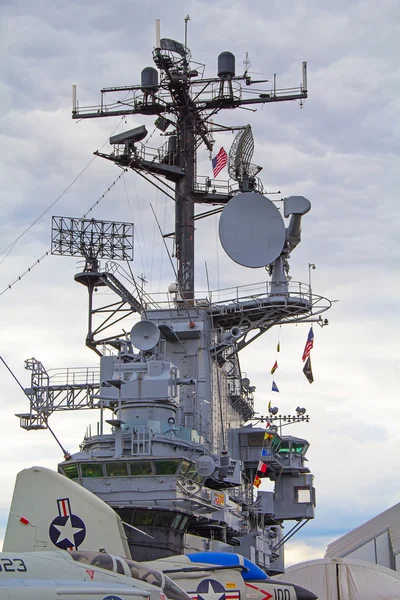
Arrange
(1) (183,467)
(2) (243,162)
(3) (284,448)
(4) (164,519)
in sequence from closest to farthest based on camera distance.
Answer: (4) (164,519), (1) (183,467), (2) (243,162), (3) (284,448)

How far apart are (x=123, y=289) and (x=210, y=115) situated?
12357mm

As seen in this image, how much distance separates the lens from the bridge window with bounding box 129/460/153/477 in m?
33.7

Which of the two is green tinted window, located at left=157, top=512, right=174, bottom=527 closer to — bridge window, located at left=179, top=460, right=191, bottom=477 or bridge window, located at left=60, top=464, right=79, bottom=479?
bridge window, located at left=179, top=460, right=191, bottom=477

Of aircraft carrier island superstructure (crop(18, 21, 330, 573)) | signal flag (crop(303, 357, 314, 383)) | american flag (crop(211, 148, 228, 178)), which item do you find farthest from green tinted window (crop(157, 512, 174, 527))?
american flag (crop(211, 148, 228, 178))

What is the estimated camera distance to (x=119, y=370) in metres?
37.6

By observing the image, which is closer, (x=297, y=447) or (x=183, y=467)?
(x=183, y=467)

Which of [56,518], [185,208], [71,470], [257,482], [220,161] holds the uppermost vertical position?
[220,161]

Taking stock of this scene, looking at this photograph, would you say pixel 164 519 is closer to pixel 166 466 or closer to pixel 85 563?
pixel 166 466

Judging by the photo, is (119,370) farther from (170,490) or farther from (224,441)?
(224,441)

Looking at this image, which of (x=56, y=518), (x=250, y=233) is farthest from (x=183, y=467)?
(x=250, y=233)

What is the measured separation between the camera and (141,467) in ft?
111

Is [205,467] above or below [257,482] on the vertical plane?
below

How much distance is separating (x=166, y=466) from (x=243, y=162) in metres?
21.3

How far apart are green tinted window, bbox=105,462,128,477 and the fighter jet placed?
8.45 metres
